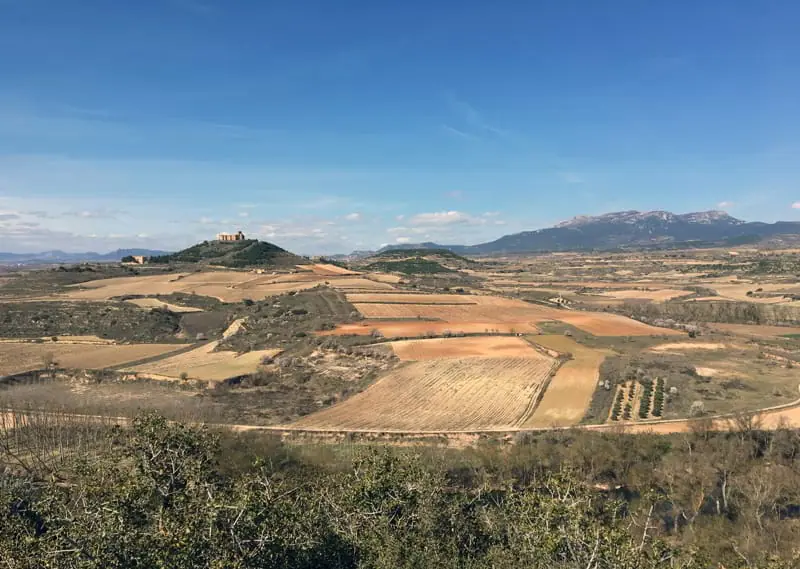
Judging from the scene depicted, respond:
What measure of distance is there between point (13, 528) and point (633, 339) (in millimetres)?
76587

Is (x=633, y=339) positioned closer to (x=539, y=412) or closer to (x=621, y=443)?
(x=539, y=412)

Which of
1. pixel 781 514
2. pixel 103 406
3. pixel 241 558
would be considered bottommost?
pixel 781 514

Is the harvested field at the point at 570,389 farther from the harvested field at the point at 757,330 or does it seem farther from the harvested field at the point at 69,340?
the harvested field at the point at 69,340

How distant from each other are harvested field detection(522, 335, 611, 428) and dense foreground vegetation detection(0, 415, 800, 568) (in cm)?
943

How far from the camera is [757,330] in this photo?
89.6 meters

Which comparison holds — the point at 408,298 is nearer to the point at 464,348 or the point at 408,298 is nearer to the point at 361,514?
the point at 464,348

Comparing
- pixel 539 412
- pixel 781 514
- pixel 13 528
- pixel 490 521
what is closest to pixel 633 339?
pixel 539 412

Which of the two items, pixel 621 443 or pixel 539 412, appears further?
pixel 539 412

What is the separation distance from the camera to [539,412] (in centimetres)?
4559

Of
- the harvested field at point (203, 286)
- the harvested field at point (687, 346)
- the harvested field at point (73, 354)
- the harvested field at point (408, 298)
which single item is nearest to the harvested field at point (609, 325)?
the harvested field at point (687, 346)

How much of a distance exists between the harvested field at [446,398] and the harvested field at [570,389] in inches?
49.6

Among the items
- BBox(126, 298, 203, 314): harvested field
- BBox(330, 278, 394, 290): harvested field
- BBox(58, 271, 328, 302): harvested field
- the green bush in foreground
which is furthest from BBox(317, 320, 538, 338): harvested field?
the green bush in foreground

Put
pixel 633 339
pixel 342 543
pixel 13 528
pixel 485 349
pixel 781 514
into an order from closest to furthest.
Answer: pixel 13 528, pixel 342 543, pixel 781 514, pixel 485 349, pixel 633 339

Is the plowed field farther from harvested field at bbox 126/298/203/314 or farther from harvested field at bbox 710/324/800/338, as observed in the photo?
harvested field at bbox 126/298/203/314
